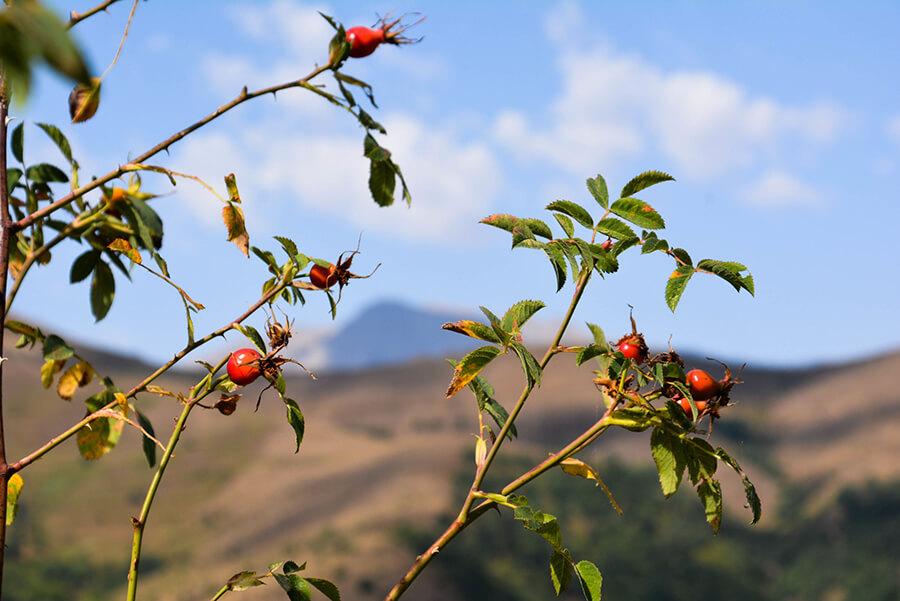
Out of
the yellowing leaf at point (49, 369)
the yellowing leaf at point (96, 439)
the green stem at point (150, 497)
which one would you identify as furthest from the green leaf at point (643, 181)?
the yellowing leaf at point (49, 369)

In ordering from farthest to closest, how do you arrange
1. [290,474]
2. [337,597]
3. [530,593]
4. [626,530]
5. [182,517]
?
1. [290,474]
2. [182,517]
3. [626,530]
4. [530,593]
5. [337,597]

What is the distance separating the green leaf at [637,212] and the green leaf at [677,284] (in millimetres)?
82

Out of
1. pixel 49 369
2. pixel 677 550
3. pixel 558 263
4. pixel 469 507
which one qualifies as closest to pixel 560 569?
pixel 469 507

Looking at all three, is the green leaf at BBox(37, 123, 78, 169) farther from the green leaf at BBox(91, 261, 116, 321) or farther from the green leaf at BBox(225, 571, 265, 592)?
the green leaf at BBox(225, 571, 265, 592)

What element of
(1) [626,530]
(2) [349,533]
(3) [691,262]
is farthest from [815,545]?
(3) [691,262]

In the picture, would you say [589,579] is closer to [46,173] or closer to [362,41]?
[362,41]

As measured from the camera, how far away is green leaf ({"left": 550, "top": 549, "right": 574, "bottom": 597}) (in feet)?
5.27

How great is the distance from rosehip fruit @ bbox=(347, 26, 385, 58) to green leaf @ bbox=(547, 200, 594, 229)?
38 centimetres

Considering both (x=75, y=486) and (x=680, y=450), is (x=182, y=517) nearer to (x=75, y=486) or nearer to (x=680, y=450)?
(x=75, y=486)

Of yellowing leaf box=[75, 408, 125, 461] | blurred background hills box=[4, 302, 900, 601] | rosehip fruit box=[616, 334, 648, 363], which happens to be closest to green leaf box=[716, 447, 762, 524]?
rosehip fruit box=[616, 334, 648, 363]

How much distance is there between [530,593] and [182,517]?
620 cm

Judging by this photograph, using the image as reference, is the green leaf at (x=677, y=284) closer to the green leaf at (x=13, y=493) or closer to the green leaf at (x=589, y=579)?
the green leaf at (x=589, y=579)

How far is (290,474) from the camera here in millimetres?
18797

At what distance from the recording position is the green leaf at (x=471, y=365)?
1.58 meters
